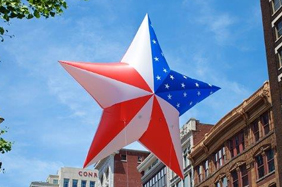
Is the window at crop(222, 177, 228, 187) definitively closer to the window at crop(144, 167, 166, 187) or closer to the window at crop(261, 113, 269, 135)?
the window at crop(261, 113, 269, 135)

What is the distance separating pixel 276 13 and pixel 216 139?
13.3m

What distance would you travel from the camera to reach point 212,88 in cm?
2050

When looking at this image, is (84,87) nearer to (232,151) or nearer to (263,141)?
(263,141)

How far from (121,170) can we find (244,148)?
47.9 meters

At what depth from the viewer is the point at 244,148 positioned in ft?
167

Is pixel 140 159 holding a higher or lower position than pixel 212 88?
higher

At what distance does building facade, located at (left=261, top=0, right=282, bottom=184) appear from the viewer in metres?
45.4

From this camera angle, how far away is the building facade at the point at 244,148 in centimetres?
4688

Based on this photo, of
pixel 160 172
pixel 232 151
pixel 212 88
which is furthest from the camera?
pixel 160 172

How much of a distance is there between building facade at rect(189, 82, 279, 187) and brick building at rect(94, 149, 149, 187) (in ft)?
124

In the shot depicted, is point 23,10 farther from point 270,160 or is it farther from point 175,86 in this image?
point 270,160

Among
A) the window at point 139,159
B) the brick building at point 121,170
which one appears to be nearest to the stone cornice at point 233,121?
the brick building at point 121,170

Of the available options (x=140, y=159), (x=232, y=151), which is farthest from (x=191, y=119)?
(x=140, y=159)

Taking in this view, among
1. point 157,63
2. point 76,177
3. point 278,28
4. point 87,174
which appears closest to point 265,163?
point 278,28
